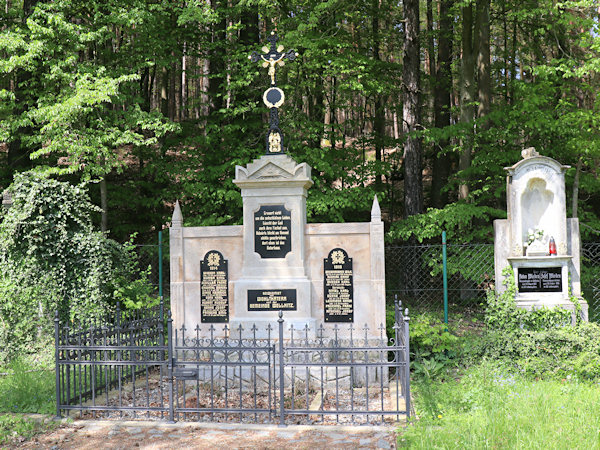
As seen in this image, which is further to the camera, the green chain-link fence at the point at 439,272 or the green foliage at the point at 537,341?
the green chain-link fence at the point at 439,272

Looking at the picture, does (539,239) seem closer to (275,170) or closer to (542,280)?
(542,280)

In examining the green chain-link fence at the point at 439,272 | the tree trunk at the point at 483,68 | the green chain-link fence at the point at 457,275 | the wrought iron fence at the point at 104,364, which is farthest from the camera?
the tree trunk at the point at 483,68

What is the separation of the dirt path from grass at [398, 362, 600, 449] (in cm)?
56

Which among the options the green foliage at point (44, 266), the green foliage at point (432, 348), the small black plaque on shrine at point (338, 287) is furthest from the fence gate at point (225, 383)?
the green foliage at point (432, 348)

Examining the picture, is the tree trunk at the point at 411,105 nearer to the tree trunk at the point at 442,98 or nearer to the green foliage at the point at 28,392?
the tree trunk at the point at 442,98

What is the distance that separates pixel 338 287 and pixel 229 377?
2.32 meters

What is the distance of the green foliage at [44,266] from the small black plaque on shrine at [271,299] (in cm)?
298

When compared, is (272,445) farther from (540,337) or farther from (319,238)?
(540,337)

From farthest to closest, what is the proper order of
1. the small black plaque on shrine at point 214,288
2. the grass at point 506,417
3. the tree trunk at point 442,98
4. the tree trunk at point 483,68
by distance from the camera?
1. the tree trunk at point 442,98
2. the tree trunk at point 483,68
3. the small black plaque on shrine at point 214,288
4. the grass at point 506,417

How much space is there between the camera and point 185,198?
53.3 ft

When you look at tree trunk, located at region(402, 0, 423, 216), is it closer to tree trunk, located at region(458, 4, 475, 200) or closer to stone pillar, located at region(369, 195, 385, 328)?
tree trunk, located at region(458, 4, 475, 200)

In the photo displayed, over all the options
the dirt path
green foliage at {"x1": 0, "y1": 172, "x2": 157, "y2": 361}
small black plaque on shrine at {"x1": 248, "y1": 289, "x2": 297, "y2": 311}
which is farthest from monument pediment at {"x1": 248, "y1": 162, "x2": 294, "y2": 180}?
the dirt path

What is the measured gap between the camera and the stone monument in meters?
9.70

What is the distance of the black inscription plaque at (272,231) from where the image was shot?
9359 mm
